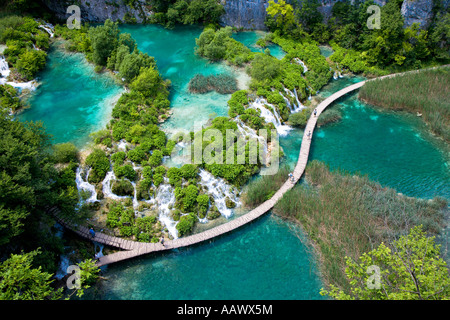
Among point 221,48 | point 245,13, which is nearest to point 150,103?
point 221,48

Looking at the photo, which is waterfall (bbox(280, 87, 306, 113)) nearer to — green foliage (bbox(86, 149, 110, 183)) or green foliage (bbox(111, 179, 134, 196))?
green foliage (bbox(111, 179, 134, 196))

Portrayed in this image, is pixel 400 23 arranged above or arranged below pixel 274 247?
above

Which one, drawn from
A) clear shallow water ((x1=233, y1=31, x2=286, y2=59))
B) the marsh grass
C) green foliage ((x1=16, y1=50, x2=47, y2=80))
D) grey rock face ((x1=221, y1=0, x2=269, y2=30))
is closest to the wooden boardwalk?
the marsh grass

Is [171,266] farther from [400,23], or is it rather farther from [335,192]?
[400,23]

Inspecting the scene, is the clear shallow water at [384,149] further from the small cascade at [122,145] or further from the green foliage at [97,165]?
the green foliage at [97,165]

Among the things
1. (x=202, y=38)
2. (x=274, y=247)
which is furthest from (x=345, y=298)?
(x=202, y=38)

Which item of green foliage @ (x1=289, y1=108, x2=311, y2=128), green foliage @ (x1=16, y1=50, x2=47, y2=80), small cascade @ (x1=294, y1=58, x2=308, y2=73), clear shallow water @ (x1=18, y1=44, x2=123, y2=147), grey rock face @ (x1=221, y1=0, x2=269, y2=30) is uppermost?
grey rock face @ (x1=221, y1=0, x2=269, y2=30)
